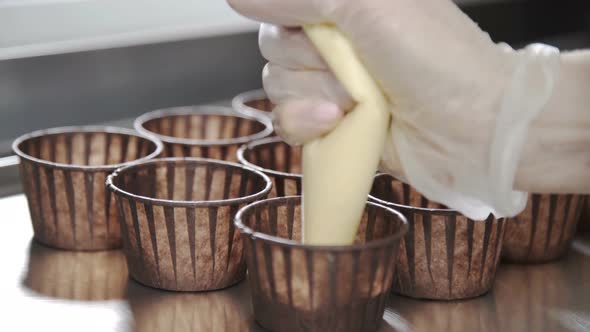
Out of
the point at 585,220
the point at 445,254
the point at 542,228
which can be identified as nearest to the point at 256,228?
the point at 445,254

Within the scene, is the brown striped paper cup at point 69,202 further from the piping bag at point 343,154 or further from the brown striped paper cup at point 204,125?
the piping bag at point 343,154

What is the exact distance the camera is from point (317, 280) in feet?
2.99

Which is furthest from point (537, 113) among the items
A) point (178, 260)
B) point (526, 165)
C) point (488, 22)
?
point (488, 22)

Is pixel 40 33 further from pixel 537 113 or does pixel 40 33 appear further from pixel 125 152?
pixel 537 113

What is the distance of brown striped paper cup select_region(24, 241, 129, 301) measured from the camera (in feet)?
3.50

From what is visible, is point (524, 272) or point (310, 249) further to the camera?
point (524, 272)

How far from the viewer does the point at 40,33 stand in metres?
1.53

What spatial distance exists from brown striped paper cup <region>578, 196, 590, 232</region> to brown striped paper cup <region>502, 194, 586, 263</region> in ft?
0.33

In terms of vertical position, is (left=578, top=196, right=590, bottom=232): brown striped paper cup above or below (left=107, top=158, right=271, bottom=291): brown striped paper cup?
below

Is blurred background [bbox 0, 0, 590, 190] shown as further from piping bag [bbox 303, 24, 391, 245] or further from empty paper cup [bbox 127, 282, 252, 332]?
piping bag [bbox 303, 24, 391, 245]

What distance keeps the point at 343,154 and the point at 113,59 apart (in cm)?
73

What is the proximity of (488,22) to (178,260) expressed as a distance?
1.39 m

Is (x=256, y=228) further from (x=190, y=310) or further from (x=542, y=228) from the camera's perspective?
(x=542, y=228)

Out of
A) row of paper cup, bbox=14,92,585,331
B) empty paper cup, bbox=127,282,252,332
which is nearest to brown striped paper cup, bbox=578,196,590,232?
row of paper cup, bbox=14,92,585,331
